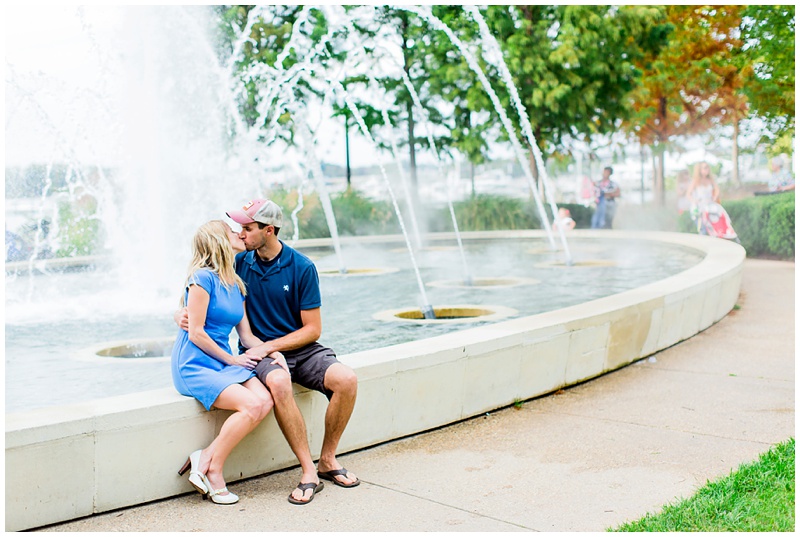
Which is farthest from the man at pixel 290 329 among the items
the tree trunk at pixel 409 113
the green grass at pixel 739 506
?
the tree trunk at pixel 409 113

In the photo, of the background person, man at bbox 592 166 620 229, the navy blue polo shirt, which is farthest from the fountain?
man at bbox 592 166 620 229

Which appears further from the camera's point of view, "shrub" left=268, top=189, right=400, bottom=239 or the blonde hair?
"shrub" left=268, top=189, right=400, bottom=239

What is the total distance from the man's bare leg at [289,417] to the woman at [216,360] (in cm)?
5

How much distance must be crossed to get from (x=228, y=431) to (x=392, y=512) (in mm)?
856

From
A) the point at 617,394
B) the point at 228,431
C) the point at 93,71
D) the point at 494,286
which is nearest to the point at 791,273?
the point at 494,286

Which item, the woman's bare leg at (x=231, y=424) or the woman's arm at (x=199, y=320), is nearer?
the woman's bare leg at (x=231, y=424)

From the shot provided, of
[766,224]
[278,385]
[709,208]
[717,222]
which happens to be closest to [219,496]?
[278,385]

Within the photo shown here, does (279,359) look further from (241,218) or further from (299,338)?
(241,218)

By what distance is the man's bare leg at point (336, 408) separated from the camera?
4.76 meters

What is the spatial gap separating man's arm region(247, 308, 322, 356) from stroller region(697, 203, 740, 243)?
47.9 ft

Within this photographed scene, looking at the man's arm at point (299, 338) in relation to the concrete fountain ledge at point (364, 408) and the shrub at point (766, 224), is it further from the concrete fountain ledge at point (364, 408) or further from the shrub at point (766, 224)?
the shrub at point (766, 224)

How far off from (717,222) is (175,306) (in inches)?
464

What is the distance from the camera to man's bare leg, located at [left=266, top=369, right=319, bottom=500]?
4.59 meters

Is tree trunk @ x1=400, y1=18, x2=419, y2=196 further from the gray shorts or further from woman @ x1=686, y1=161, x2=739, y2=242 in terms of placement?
the gray shorts
